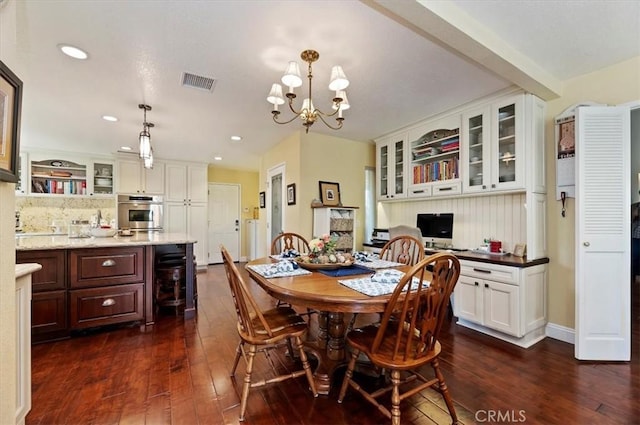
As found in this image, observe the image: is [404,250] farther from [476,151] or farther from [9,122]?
[9,122]

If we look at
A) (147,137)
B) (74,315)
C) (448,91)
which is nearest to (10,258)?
(74,315)

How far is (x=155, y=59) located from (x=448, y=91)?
2.61 m

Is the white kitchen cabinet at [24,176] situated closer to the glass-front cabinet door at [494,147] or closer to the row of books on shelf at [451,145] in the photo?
the row of books on shelf at [451,145]

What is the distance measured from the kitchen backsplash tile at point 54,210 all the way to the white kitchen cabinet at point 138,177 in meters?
0.43

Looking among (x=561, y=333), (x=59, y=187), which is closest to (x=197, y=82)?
(x=561, y=333)

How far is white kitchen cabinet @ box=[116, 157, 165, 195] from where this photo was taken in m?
5.48

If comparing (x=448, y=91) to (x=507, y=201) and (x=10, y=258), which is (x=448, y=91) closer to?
(x=507, y=201)

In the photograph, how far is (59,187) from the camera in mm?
5168

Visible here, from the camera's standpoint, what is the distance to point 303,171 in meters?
3.97

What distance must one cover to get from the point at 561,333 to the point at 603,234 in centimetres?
100

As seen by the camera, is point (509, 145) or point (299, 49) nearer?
point (299, 49)

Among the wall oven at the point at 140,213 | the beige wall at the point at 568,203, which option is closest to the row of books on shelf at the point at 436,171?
the beige wall at the point at 568,203

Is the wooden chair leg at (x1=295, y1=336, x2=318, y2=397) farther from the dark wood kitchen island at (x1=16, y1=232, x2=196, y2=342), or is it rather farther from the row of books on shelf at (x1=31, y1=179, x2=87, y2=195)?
the row of books on shelf at (x1=31, y1=179, x2=87, y2=195)

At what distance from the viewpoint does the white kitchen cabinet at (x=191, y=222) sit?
589 centimetres
